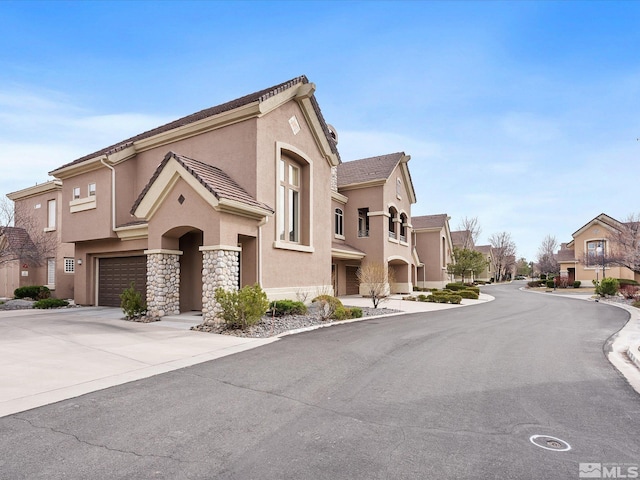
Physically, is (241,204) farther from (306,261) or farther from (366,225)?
(366,225)

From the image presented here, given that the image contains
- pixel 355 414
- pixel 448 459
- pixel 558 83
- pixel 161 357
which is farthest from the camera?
pixel 558 83

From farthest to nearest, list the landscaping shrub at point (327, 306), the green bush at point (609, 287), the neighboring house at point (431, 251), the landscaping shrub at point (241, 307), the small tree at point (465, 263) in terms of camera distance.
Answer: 1. the small tree at point (465, 263)
2. the neighboring house at point (431, 251)
3. the green bush at point (609, 287)
4. the landscaping shrub at point (327, 306)
5. the landscaping shrub at point (241, 307)

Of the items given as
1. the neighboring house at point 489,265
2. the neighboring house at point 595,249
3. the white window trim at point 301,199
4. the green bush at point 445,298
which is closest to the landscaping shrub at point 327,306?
the white window trim at point 301,199

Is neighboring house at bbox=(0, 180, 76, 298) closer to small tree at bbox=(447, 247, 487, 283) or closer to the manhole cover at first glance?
the manhole cover

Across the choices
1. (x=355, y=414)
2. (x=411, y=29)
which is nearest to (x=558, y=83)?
(x=411, y=29)

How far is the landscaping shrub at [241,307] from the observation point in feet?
37.8

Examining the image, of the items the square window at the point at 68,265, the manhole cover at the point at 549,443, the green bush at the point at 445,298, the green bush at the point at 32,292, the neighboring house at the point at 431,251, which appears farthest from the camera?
the neighboring house at the point at 431,251

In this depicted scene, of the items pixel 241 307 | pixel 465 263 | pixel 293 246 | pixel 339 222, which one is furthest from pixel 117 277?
pixel 465 263

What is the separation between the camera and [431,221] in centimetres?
4294

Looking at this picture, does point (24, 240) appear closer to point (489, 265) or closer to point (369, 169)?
point (369, 169)

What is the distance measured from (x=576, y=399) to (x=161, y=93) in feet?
58.2

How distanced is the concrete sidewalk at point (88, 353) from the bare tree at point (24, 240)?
998 centimetres

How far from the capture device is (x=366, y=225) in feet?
96.1

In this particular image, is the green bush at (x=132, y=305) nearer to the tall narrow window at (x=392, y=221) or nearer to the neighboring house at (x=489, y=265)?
the tall narrow window at (x=392, y=221)
